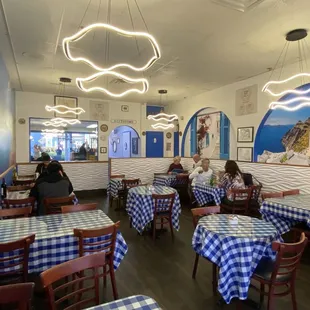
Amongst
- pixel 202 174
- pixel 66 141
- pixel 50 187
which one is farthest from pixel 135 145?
pixel 50 187

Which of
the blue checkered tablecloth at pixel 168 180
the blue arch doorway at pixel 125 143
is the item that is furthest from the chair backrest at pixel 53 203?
the blue arch doorway at pixel 125 143

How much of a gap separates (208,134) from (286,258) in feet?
21.0

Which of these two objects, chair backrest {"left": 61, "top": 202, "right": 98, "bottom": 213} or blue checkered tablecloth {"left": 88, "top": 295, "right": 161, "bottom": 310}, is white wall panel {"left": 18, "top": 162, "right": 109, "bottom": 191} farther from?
blue checkered tablecloth {"left": 88, "top": 295, "right": 161, "bottom": 310}

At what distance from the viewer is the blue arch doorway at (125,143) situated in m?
10.7

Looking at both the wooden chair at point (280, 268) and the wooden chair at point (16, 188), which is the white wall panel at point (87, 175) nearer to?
the wooden chair at point (16, 188)

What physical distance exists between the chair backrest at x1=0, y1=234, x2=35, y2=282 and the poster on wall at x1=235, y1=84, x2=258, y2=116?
19.3 ft

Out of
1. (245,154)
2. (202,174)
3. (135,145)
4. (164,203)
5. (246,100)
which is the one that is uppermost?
(246,100)

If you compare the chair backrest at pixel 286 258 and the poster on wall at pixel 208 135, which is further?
the poster on wall at pixel 208 135

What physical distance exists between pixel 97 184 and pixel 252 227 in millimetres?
6543

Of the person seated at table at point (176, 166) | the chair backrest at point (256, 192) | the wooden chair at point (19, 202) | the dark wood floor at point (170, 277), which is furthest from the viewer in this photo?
the person seated at table at point (176, 166)

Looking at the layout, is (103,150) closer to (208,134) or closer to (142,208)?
(208,134)

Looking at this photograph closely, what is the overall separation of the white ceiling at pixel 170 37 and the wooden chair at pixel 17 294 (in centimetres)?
324

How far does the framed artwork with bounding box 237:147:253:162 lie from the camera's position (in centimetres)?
642

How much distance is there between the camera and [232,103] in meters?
7.00
